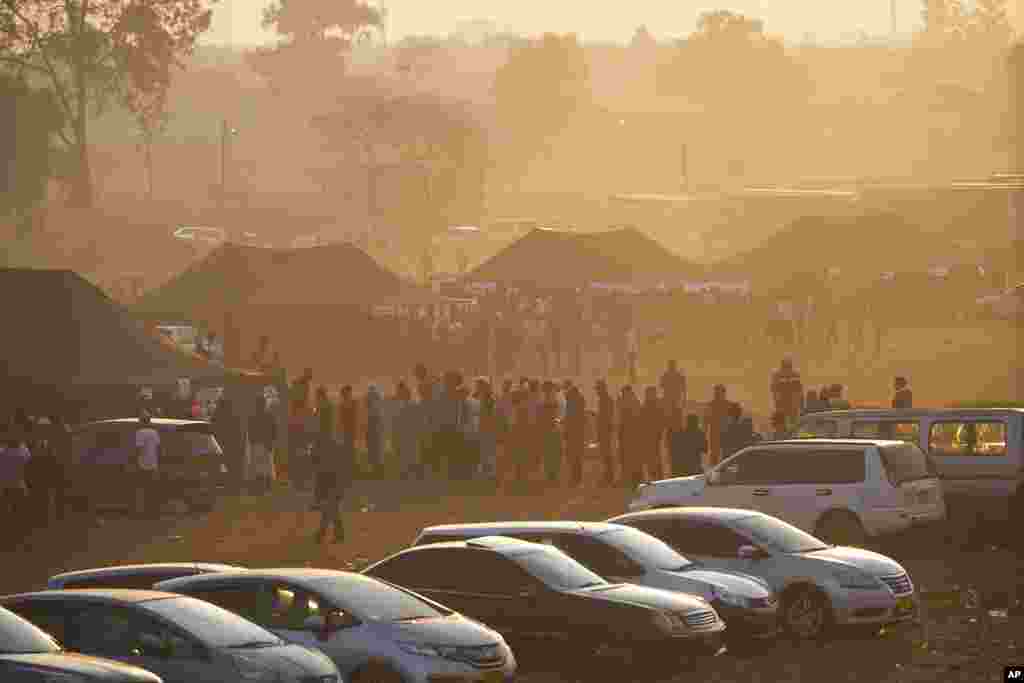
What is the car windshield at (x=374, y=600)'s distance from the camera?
16.4 metres

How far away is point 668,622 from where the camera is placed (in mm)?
18094

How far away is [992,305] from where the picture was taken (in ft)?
215

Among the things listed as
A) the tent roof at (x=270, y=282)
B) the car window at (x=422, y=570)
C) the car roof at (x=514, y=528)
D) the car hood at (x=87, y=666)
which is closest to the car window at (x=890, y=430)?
the car roof at (x=514, y=528)

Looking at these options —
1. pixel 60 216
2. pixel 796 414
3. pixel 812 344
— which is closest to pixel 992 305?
pixel 812 344

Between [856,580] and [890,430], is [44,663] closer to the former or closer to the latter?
[856,580]

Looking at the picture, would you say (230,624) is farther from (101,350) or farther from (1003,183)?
(1003,183)

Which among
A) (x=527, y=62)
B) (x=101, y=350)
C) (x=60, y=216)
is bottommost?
(x=101, y=350)

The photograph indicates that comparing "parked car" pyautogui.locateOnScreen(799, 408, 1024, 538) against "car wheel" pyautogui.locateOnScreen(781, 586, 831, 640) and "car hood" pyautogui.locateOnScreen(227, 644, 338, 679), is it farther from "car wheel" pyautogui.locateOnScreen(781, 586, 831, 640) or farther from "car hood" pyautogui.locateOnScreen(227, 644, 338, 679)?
"car hood" pyautogui.locateOnScreen(227, 644, 338, 679)

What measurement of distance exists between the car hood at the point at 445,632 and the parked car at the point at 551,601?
55.4 inches

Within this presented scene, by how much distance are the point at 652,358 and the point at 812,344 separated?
13.1 feet

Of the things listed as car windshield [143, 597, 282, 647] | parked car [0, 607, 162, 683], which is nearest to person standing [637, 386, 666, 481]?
car windshield [143, 597, 282, 647]

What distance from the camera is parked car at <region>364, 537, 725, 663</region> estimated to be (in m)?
18.0

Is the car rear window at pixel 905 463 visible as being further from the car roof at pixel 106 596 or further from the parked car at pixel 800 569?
the car roof at pixel 106 596

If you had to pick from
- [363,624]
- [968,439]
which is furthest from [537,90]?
[363,624]
